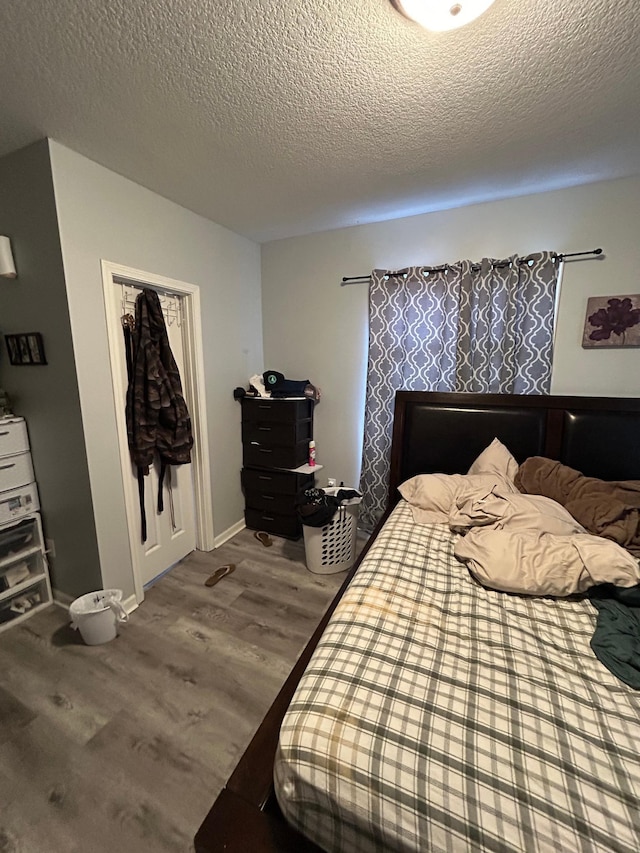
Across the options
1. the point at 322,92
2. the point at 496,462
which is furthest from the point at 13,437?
the point at 496,462

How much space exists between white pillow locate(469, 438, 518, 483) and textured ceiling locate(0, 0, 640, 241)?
1536 millimetres

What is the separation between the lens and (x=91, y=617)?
1783mm

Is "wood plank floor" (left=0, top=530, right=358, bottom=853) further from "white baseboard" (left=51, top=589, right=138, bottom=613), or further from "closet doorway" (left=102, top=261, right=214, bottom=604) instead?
"closet doorway" (left=102, top=261, right=214, bottom=604)

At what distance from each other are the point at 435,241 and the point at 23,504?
10.4ft

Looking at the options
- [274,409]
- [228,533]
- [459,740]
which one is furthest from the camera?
[228,533]

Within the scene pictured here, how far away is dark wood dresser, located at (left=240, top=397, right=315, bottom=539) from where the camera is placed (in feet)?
9.20

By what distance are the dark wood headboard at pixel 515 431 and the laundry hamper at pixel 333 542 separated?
0.39m

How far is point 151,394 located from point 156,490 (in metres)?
0.71

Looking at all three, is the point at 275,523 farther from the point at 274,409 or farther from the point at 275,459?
the point at 274,409

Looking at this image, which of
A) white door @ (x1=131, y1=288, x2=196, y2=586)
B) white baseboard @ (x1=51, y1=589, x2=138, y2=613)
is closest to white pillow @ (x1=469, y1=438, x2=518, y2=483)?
white door @ (x1=131, y1=288, x2=196, y2=586)

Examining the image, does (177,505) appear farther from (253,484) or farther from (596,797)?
(596,797)

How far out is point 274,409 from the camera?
9.20 ft

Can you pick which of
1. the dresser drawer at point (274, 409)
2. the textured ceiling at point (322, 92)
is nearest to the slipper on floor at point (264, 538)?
the dresser drawer at point (274, 409)

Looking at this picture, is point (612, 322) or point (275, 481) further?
point (275, 481)
